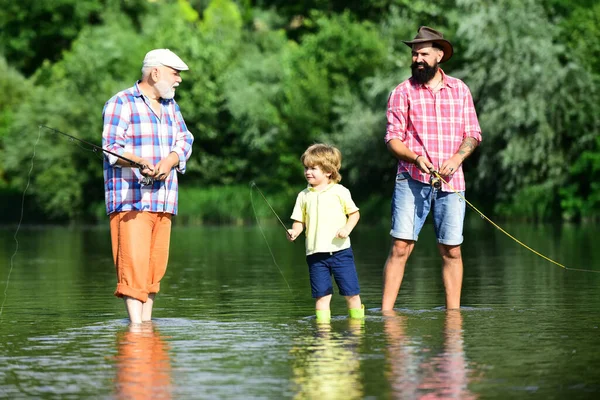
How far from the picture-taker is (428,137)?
10.2 meters

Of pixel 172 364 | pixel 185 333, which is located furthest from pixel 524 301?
pixel 172 364

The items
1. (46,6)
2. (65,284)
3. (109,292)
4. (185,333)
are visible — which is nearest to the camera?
(185,333)

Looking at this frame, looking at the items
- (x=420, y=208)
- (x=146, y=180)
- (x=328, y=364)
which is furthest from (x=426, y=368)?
(x=420, y=208)

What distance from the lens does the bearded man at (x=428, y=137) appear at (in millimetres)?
10195

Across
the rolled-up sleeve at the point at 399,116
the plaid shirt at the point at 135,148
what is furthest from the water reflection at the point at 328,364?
the rolled-up sleeve at the point at 399,116

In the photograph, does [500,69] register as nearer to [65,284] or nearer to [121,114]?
[65,284]

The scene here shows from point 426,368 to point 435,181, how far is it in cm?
304

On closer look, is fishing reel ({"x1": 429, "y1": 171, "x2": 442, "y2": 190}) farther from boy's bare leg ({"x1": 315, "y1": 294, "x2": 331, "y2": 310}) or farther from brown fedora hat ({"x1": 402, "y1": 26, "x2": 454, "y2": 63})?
boy's bare leg ({"x1": 315, "y1": 294, "x2": 331, "y2": 310})

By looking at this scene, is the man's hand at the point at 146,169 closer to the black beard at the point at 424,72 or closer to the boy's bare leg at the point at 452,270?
the black beard at the point at 424,72

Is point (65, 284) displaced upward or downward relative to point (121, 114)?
downward

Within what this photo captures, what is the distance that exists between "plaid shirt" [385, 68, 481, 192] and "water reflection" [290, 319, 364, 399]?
146 cm

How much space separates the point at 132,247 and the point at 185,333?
0.84 metres

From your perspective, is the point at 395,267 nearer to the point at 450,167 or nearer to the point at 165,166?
the point at 450,167

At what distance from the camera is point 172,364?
7535mm
